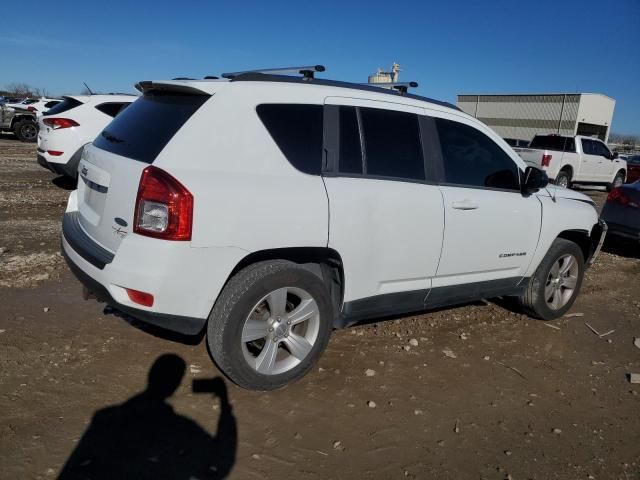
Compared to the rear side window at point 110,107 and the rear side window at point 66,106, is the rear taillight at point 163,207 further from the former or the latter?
the rear side window at point 66,106

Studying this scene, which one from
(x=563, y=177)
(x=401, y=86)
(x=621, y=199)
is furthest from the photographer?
(x=563, y=177)

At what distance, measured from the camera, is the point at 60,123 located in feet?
28.0

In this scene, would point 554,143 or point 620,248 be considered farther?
→ point 554,143

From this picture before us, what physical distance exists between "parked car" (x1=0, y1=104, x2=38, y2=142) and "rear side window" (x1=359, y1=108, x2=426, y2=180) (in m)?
19.7

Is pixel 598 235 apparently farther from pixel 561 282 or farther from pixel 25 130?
pixel 25 130

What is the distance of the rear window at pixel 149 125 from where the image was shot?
2.82 meters

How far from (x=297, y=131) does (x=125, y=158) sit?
103 centimetres

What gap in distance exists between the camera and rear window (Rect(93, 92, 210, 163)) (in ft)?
9.24

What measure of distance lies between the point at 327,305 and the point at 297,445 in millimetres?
888

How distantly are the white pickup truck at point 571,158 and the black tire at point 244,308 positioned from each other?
1427cm

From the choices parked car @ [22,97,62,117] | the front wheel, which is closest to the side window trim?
the front wheel

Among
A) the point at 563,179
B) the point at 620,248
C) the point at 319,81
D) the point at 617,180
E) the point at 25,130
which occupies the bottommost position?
the point at 620,248

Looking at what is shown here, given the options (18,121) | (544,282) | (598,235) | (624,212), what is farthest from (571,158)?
(18,121)

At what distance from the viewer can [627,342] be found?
445 cm
